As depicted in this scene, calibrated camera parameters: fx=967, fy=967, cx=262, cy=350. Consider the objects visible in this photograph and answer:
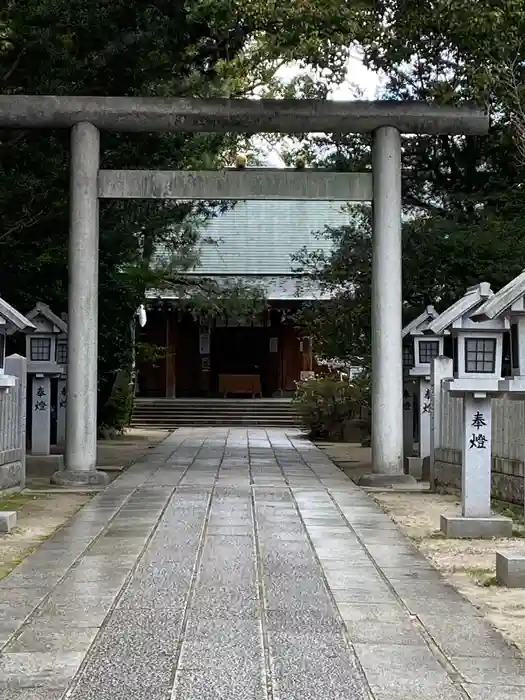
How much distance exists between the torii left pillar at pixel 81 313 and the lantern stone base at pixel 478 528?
5442 mm

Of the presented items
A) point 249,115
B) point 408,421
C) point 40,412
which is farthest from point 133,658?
point 408,421

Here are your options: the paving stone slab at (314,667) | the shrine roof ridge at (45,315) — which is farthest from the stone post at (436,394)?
the paving stone slab at (314,667)

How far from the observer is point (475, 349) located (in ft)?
29.1

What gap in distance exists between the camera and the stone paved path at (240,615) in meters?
4.33

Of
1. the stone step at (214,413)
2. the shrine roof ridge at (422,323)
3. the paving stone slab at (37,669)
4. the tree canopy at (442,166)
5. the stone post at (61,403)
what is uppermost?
the tree canopy at (442,166)

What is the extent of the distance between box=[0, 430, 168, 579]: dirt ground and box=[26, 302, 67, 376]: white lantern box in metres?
1.75

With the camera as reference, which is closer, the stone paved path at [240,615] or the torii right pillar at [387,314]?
the stone paved path at [240,615]

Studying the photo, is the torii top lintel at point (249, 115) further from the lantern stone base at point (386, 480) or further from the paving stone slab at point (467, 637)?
the paving stone slab at point (467, 637)

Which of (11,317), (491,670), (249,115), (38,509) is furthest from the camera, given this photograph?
(249,115)

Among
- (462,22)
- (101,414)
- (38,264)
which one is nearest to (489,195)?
(462,22)

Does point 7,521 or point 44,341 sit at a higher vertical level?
point 44,341

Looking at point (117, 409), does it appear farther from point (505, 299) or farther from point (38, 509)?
point (505, 299)

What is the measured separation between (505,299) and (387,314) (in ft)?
16.4

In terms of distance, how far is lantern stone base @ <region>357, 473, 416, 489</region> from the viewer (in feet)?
41.4
